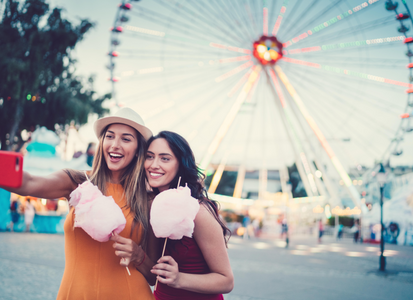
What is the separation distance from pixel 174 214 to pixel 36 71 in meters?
17.9

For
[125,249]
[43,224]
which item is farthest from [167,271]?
[43,224]

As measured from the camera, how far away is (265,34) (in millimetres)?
14703

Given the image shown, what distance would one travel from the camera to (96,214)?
5.58ft

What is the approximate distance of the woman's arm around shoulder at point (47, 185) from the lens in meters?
1.69

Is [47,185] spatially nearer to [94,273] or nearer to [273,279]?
[94,273]

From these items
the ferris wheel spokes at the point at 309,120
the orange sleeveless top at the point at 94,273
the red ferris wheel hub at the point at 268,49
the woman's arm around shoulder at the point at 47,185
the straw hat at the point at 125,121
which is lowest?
the orange sleeveless top at the point at 94,273

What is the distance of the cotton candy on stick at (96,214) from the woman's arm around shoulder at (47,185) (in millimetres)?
190

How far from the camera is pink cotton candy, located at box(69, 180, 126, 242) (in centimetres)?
170

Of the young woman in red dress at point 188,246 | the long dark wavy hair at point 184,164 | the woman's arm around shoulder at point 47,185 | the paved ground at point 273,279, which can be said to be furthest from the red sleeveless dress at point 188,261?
the paved ground at point 273,279

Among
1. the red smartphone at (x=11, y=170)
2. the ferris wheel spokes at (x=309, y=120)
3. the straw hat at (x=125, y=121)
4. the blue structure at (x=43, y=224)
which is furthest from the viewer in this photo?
the blue structure at (x=43, y=224)

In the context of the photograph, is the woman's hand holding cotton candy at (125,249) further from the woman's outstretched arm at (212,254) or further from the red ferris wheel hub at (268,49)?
the red ferris wheel hub at (268,49)

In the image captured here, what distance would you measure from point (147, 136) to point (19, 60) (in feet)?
56.0

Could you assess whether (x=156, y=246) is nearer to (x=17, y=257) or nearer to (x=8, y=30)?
(x=17, y=257)

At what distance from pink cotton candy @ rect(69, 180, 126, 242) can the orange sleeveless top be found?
0.22 m
